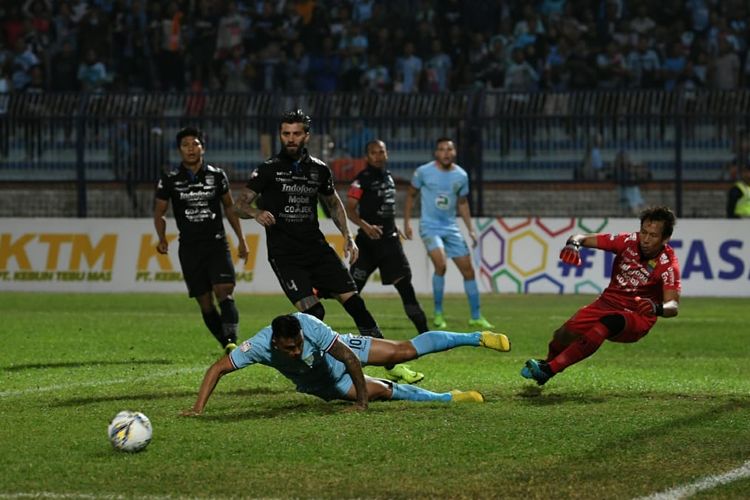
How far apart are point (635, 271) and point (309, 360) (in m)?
2.90

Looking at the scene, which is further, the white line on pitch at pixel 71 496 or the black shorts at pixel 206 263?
the black shorts at pixel 206 263

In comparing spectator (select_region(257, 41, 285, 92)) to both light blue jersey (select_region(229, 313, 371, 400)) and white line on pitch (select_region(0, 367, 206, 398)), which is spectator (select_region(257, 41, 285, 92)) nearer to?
white line on pitch (select_region(0, 367, 206, 398))

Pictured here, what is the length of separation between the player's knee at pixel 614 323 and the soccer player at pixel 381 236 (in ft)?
17.0

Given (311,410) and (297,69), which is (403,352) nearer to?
(311,410)

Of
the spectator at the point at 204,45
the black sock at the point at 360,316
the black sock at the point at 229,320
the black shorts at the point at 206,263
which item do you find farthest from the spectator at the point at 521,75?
the black sock at the point at 360,316

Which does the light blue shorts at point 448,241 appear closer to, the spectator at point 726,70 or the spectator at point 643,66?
the spectator at point 643,66

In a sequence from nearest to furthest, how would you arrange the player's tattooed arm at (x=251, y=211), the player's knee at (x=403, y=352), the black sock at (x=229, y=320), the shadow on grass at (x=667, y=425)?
the shadow on grass at (x=667, y=425)
the player's knee at (x=403, y=352)
the player's tattooed arm at (x=251, y=211)
the black sock at (x=229, y=320)

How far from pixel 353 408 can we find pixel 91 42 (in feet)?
74.5

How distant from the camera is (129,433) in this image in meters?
8.05

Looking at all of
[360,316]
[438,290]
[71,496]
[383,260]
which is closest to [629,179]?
[438,290]

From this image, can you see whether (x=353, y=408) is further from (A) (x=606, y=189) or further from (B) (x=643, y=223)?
(A) (x=606, y=189)

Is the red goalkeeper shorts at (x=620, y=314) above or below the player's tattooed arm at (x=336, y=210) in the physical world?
below

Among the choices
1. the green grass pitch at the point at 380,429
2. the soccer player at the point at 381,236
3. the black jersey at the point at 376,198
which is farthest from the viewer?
the black jersey at the point at 376,198

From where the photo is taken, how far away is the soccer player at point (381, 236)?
51.6ft
